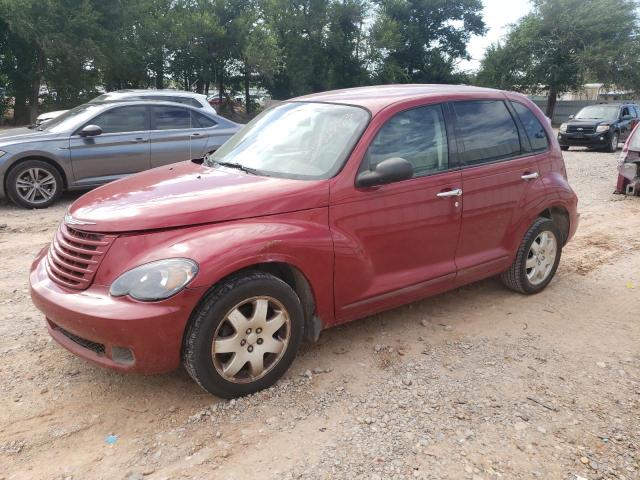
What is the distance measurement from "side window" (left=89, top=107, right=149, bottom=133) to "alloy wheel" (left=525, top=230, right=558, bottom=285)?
6342 mm

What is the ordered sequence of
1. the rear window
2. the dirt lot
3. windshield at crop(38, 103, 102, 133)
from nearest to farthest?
the dirt lot
windshield at crop(38, 103, 102, 133)
the rear window

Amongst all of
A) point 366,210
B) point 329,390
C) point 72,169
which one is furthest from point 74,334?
point 72,169

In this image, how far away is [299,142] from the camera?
387cm

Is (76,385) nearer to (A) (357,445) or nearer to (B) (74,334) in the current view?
(B) (74,334)

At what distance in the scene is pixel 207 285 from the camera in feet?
9.45

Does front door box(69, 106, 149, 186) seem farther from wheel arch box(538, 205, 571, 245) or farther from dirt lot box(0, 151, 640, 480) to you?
wheel arch box(538, 205, 571, 245)

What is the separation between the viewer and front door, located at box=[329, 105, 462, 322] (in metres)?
3.51

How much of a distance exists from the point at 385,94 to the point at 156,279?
2.22m

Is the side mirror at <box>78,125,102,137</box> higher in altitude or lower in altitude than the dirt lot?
higher

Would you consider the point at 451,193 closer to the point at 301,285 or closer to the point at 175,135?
the point at 301,285

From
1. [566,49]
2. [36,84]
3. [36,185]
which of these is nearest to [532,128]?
[36,185]

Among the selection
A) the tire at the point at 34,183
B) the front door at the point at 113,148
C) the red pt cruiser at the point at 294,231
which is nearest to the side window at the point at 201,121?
the front door at the point at 113,148

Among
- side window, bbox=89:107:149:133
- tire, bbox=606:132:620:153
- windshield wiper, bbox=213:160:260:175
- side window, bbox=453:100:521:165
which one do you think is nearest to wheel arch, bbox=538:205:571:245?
side window, bbox=453:100:521:165

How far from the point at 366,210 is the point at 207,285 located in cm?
120
